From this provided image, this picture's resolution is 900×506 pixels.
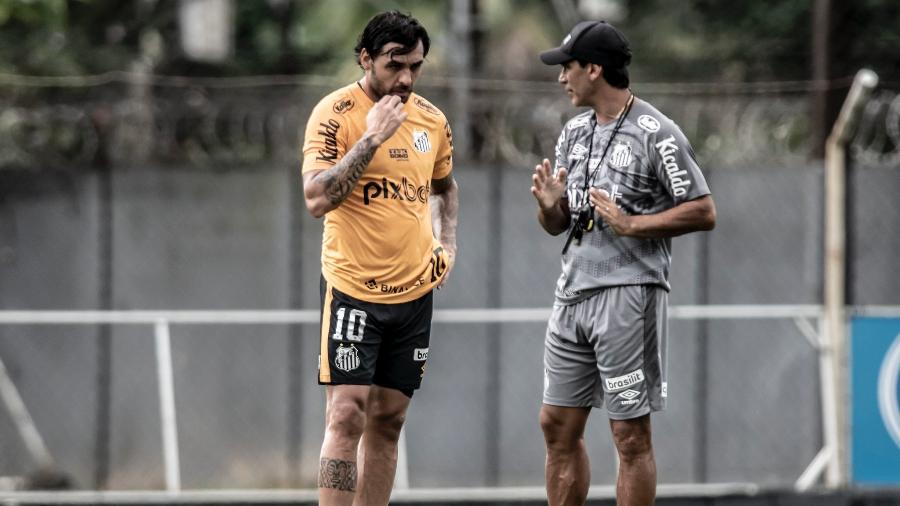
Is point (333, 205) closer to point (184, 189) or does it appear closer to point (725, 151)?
point (184, 189)

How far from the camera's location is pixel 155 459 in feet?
32.9

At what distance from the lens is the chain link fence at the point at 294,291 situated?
10.1 metres

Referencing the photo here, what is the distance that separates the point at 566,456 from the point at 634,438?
13.4 inches

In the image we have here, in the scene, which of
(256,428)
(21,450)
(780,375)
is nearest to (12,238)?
(21,450)

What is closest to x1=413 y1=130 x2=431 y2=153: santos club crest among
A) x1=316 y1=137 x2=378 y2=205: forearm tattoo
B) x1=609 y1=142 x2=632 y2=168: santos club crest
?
x1=316 y1=137 x2=378 y2=205: forearm tattoo

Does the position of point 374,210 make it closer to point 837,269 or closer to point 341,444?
point 341,444

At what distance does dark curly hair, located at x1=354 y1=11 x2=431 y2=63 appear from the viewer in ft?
18.4

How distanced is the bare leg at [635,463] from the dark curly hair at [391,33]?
1810 millimetres

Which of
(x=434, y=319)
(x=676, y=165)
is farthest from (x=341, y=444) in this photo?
(x=434, y=319)

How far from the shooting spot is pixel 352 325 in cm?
573

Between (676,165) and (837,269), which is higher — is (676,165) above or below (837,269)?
above

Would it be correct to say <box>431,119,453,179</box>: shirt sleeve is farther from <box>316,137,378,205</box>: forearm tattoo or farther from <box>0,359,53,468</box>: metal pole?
<box>0,359,53,468</box>: metal pole

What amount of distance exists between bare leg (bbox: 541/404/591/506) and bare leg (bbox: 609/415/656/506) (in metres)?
0.20

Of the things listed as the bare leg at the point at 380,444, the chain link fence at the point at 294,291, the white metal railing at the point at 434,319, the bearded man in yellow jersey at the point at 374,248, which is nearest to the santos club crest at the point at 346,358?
the bearded man in yellow jersey at the point at 374,248
